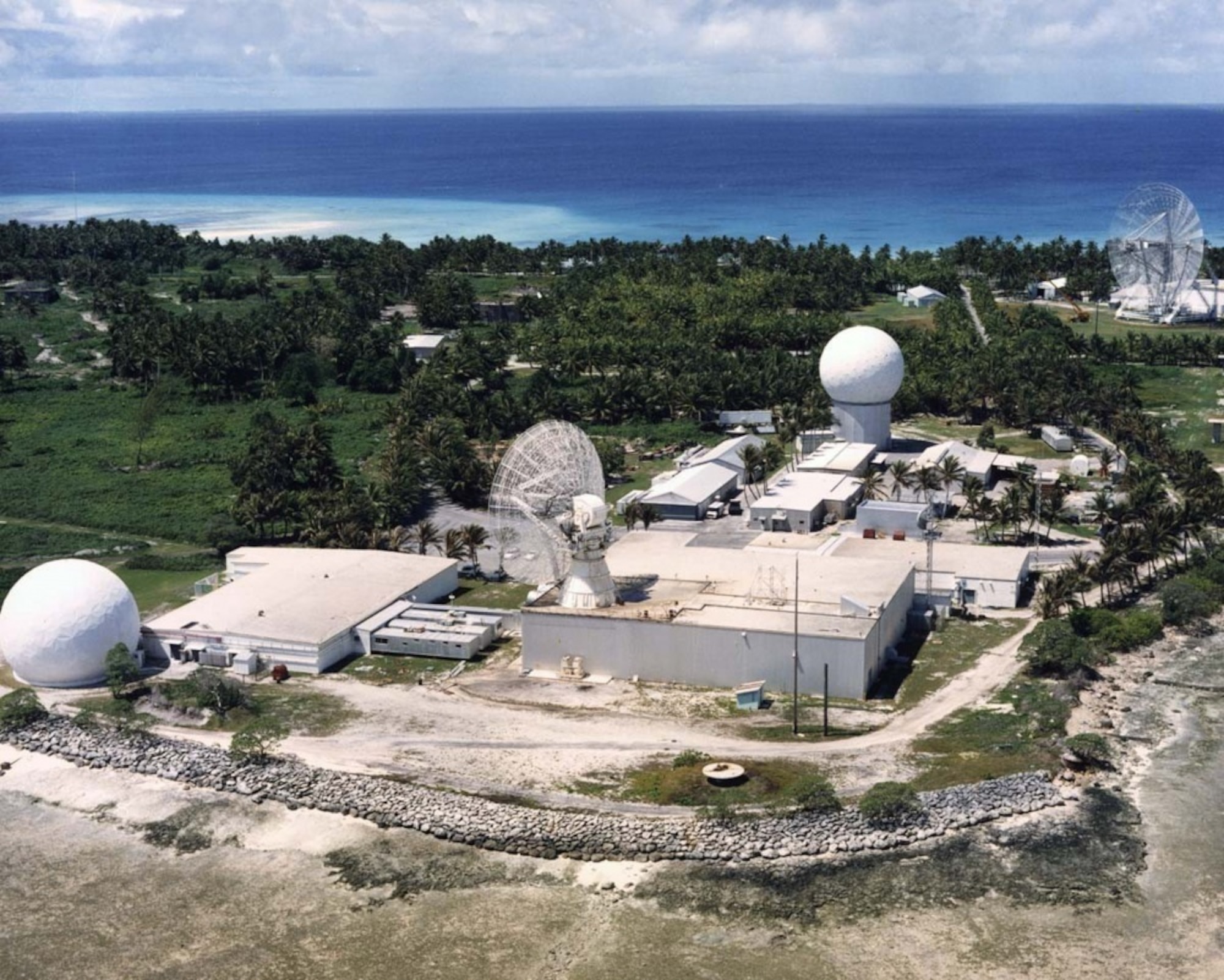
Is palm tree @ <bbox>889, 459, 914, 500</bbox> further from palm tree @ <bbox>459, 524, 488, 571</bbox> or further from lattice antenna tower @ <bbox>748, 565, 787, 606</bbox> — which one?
palm tree @ <bbox>459, 524, 488, 571</bbox>

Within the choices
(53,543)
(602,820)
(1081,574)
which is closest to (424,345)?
(53,543)

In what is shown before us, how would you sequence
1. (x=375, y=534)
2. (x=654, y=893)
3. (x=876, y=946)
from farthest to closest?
(x=375, y=534)
(x=654, y=893)
(x=876, y=946)

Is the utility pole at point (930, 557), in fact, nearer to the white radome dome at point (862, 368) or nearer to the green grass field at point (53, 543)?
the white radome dome at point (862, 368)

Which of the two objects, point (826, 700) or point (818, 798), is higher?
point (826, 700)

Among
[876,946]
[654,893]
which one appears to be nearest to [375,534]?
[654,893]

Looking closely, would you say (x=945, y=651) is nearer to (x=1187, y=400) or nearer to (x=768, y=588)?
(x=768, y=588)

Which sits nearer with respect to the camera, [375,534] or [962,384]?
[375,534]

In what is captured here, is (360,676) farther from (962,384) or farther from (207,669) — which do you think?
(962,384)
